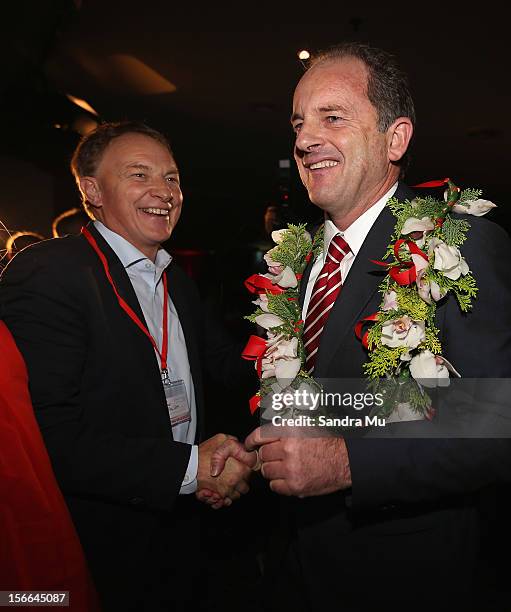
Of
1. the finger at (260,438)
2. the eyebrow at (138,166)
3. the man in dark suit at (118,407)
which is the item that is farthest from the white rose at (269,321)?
the eyebrow at (138,166)

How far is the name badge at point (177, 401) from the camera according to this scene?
1.93 m

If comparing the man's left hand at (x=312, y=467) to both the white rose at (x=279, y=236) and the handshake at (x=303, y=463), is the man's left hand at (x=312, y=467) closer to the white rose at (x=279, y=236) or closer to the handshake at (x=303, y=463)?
the handshake at (x=303, y=463)

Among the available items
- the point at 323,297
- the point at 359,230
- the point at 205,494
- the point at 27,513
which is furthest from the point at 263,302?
the point at 27,513

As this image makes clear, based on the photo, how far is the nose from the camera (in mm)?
1575

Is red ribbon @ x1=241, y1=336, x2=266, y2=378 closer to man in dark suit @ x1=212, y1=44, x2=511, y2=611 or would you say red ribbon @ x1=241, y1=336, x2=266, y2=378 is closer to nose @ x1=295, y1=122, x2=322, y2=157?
man in dark suit @ x1=212, y1=44, x2=511, y2=611

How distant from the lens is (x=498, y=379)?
45.7 inches

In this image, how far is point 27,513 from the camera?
129 cm

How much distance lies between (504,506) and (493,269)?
9.32 feet

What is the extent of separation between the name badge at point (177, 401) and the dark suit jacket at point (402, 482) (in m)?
0.57

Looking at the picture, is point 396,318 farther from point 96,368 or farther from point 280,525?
point 96,368

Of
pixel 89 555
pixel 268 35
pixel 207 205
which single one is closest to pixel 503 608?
pixel 89 555

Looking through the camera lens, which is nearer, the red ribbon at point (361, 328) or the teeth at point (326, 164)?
the red ribbon at point (361, 328)

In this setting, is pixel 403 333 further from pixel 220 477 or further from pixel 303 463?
pixel 220 477

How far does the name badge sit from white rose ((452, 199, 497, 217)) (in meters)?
1.12
